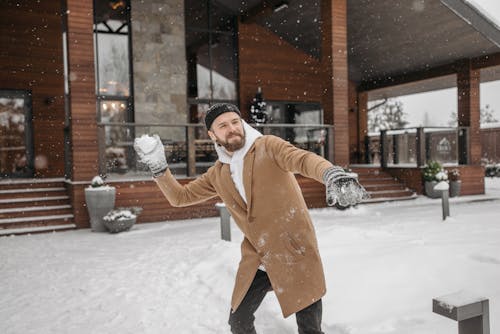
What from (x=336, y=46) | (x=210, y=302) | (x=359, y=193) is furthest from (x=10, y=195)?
(x=359, y=193)

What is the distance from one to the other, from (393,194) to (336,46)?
4.99 metres

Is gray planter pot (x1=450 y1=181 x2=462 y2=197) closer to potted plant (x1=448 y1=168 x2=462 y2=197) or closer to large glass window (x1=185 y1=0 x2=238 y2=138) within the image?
potted plant (x1=448 y1=168 x2=462 y2=197)

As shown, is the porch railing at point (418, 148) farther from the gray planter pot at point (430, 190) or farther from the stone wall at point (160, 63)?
the stone wall at point (160, 63)

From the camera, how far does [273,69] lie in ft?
53.4

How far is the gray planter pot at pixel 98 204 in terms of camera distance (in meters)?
8.80

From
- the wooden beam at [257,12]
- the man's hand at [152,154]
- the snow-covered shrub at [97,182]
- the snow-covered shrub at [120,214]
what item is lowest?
the snow-covered shrub at [120,214]

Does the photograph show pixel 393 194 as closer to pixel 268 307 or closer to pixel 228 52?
pixel 228 52

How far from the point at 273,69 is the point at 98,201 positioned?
963cm

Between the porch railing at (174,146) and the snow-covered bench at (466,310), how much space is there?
8.25 meters

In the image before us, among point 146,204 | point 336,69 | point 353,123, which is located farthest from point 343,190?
point 353,123

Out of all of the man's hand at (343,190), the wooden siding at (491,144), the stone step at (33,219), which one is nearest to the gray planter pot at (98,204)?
the stone step at (33,219)

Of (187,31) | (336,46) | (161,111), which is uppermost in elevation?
(187,31)

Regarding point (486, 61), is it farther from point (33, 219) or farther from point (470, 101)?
point (33, 219)

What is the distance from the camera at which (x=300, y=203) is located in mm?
2375
